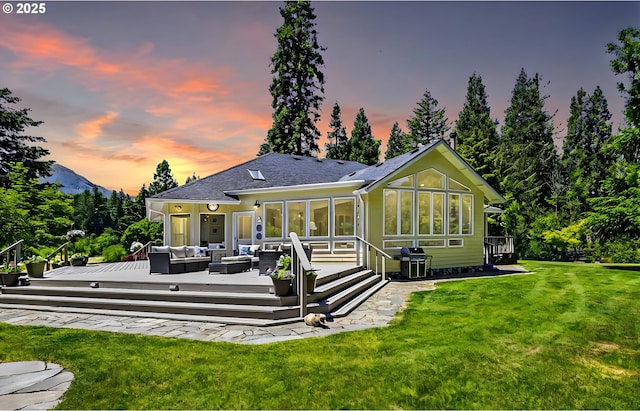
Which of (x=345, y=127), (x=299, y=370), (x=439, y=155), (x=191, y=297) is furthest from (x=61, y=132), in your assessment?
(x=345, y=127)

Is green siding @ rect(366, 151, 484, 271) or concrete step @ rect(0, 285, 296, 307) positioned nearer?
concrete step @ rect(0, 285, 296, 307)

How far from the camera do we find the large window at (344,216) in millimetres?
13531

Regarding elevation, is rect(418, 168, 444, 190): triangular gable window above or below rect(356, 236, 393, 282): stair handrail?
above

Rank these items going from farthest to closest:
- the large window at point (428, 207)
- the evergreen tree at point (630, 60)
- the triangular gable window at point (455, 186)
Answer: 1. the evergreen tree at point (630, 60)
2. the triangular gable window at point (455, 186)
3. the large window at point (428, 207)

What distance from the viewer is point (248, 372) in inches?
179

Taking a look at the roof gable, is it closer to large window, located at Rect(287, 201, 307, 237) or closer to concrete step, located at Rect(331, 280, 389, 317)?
large window, located at Rect(287, 201, 307, 237)

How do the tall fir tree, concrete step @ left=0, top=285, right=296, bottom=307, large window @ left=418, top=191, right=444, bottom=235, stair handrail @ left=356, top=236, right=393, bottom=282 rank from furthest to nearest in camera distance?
the tall fir tree
large window @ left=418, top=191, right=444, bottom=235
stair handrail @ left=356, top=236, right=393, bottom=282
concrete step @ left=0, top=285, right=296, bottom=307

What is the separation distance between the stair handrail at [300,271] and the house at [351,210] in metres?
5.19

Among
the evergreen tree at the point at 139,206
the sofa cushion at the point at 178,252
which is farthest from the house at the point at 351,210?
the evergreen tree at the point at 139,206

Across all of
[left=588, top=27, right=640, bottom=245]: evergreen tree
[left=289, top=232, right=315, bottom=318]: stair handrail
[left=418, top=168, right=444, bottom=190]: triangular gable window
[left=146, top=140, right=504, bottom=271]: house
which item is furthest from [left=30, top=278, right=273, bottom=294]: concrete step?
[left=588, top=27, right=640, bottom=245]: evergreen tree

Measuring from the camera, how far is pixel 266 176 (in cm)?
1748

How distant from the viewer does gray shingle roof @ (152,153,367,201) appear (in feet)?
50.0

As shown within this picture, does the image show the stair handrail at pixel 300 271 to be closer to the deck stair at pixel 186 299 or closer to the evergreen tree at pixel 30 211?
the deck stair at pixel 186 299

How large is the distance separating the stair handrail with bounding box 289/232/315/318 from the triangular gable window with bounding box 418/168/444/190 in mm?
7560
